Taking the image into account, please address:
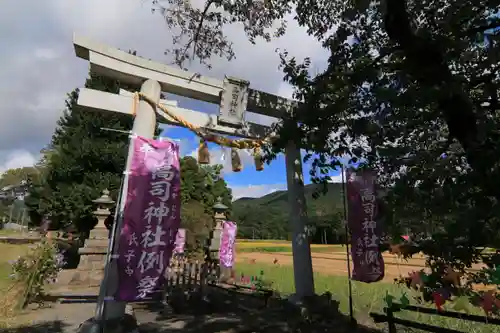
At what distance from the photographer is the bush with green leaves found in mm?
7730

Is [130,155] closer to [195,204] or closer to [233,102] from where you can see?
[233,102]

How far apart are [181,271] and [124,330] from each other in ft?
13.7

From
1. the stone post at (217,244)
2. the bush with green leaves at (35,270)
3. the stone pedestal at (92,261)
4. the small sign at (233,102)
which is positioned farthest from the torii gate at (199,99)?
the stone pedestal at (92,261)

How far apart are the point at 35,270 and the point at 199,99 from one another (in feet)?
18.3

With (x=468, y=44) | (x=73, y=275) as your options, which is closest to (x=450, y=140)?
(x=468, y=44)

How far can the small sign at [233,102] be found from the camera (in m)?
6.35

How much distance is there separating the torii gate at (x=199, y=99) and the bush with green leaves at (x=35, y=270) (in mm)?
4169

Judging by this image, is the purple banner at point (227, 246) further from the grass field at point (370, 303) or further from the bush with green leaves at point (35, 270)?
the bush with green leaves at point (35, 270)

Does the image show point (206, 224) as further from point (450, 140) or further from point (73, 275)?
point (450, 140)

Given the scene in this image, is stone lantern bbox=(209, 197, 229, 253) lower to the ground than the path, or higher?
higher

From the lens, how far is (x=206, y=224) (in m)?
17.1

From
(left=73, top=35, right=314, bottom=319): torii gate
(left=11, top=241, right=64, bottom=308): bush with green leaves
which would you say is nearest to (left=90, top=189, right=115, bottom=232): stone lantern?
(left=11, top=241, right=64, bottom=308): bush with green leaves

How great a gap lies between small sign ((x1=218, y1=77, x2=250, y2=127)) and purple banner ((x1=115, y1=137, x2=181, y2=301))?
144cm

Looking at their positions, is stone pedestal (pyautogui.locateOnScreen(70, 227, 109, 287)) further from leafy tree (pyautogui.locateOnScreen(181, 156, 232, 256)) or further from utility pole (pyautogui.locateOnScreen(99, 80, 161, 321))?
utility pole (pyautogui.locateOnScreen(99, 80, 161, 321))
